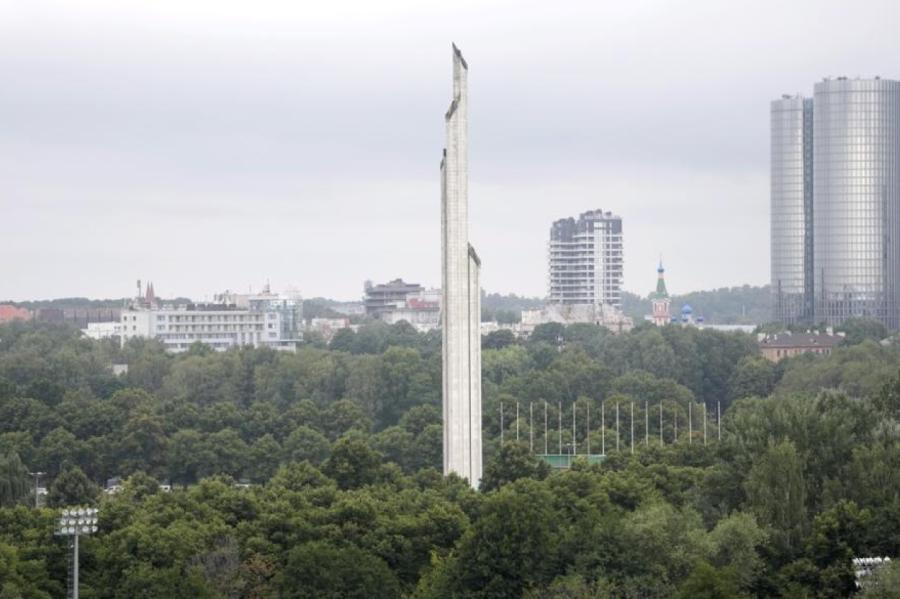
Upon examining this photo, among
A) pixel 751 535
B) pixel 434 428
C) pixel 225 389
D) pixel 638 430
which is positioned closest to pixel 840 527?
pixel 751 535

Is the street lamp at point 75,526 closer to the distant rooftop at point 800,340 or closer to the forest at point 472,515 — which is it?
the forest at point 472,515

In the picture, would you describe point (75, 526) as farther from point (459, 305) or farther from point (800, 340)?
point (800, 340)

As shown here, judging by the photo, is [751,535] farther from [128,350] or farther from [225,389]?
[128,350]

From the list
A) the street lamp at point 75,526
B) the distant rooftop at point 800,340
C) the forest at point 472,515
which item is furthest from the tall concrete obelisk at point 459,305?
the distant rooftop at point 800,340

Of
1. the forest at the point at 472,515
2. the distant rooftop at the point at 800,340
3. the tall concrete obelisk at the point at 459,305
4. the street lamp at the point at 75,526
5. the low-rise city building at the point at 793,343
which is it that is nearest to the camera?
the street lamp at the point at 75,526

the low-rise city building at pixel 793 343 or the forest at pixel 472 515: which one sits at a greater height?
the low-rise city building at pixel 793 343

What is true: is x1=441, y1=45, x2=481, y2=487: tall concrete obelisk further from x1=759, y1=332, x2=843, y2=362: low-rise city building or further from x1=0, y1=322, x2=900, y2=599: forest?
x1=759, y1=332, x2=843, y2=362: low-rise city building
